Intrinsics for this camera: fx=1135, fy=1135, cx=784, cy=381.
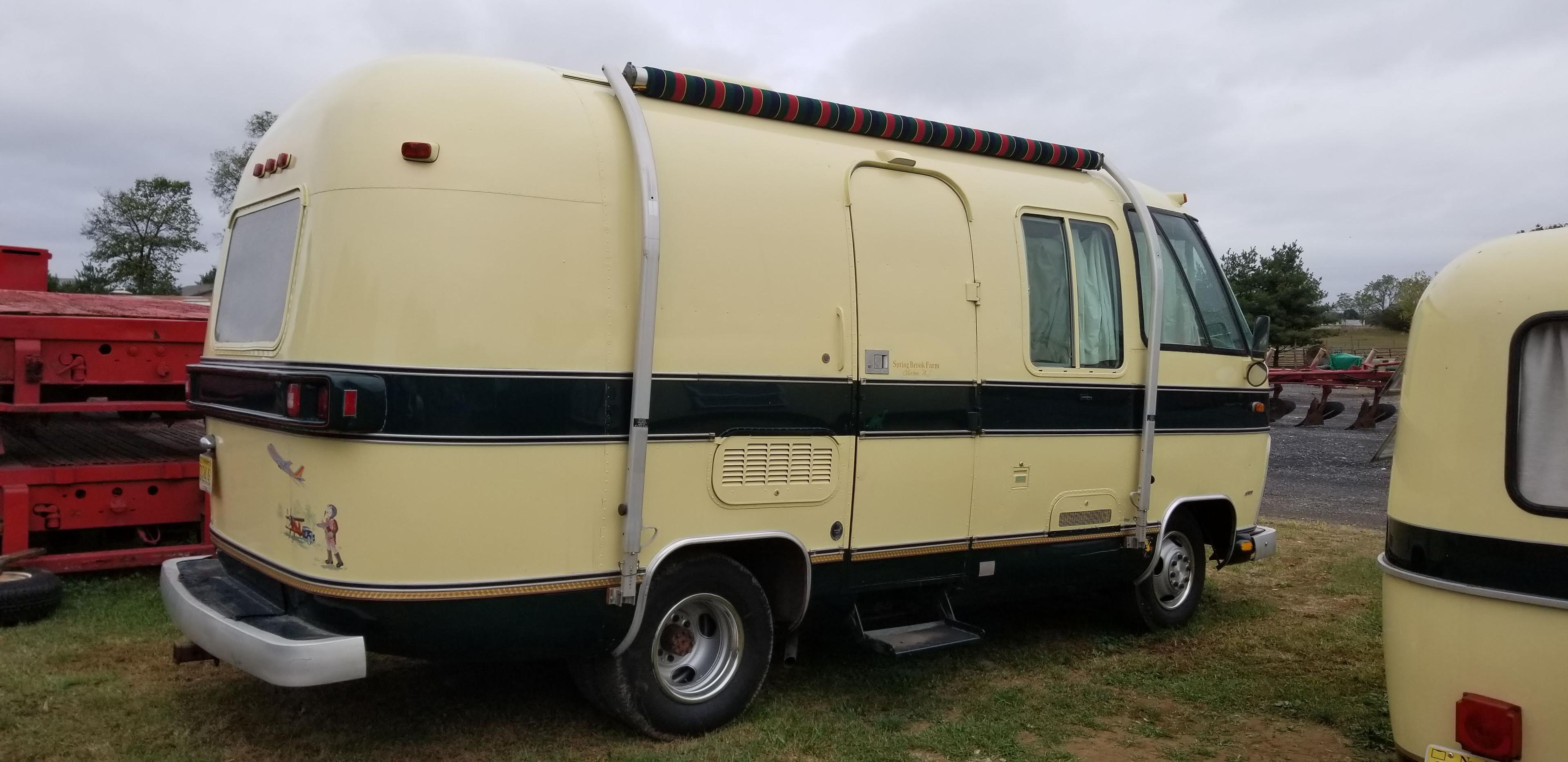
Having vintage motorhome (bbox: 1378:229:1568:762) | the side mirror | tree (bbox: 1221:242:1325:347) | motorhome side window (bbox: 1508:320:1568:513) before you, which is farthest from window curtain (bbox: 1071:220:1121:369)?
tree (bbox: 1221:242:1325:347)

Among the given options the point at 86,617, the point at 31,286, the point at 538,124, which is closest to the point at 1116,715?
the point at 538,124

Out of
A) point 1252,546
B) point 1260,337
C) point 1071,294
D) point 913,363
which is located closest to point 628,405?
point 913,363

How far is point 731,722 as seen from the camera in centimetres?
516

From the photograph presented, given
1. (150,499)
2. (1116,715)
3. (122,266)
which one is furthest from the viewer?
(122,266)

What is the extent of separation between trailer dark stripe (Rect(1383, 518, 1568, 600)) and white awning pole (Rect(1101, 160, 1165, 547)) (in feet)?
9.24

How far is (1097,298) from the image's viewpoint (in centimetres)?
645

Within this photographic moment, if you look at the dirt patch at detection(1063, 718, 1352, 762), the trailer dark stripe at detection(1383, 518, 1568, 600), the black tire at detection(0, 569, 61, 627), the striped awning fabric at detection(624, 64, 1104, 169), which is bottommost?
the dirt patch at detection(1063, 718, 1352, 762)

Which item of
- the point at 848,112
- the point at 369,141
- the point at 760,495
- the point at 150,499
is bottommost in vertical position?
the point at 150,499

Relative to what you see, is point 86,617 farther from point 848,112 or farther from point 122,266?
point 122,266

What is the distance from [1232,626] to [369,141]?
603 cm

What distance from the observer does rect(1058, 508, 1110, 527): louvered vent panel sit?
627 cm

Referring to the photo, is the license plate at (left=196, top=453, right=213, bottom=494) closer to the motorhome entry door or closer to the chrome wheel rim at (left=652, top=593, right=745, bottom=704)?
the chrome wheel rim at (left=652, top=593, right=745, bottom=704)

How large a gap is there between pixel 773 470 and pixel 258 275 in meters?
2.37

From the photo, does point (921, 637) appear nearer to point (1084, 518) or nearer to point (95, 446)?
point (1084, 518)
